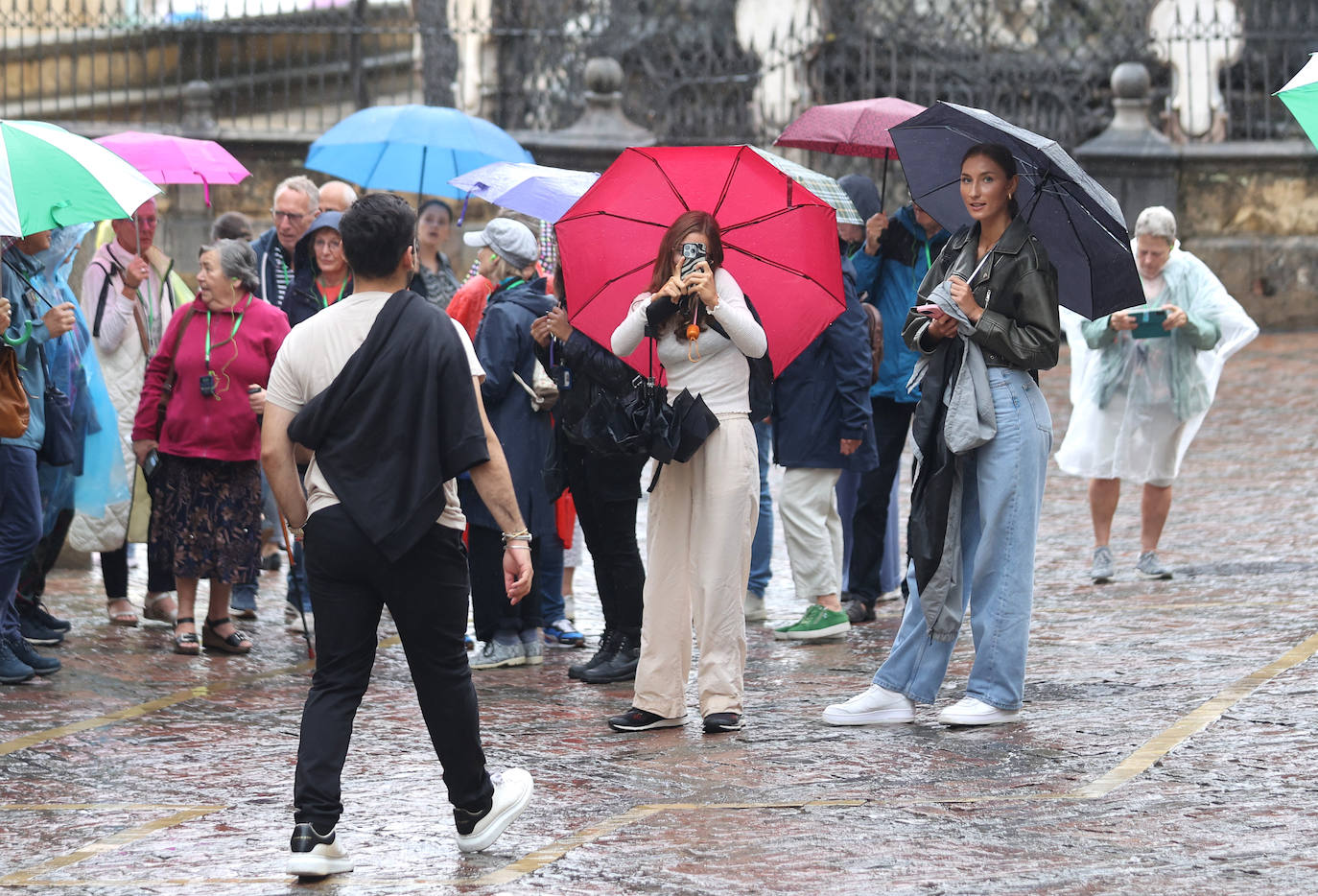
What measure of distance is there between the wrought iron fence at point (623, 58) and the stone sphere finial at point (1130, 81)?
0.39 meters

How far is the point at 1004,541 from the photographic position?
6.71 metres

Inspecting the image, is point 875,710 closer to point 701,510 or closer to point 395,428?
point 701,510

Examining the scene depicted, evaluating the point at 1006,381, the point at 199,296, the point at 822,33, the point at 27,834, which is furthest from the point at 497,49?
the point at 27,834

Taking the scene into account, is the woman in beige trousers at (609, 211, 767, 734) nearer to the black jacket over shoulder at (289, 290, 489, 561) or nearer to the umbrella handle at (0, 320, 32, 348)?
the black jacket over shoulder at (289, 290, 489, 561)

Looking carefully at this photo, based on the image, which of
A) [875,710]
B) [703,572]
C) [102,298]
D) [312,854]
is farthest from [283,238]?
[312,854]

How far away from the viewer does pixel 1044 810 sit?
560 centimetres

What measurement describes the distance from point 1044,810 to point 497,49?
48.4ft

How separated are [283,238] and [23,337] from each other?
2184mm

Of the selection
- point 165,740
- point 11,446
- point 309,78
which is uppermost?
point 309,78

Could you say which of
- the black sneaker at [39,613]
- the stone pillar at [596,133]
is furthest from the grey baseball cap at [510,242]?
the stone pillar at [596,133]

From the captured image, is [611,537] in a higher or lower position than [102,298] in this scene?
lower

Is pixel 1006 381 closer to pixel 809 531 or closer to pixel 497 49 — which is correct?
pixel 809 531

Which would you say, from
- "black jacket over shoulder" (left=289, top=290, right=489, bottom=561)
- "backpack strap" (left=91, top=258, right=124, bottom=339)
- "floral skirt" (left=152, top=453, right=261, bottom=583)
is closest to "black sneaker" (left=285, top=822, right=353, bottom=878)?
"black jacket over shoulder" (left=289, top=290, right=489, bottom=561)

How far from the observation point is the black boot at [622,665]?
7.74 m
